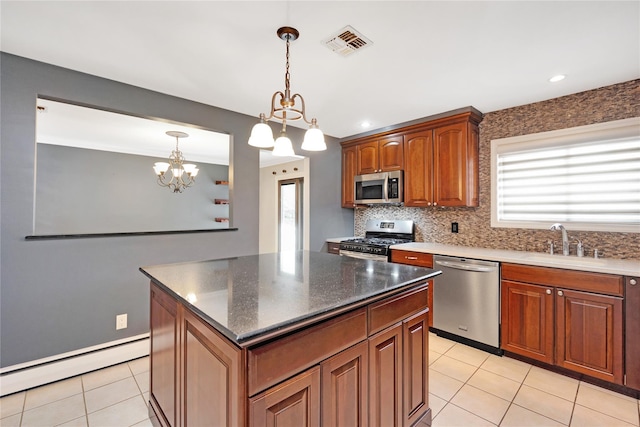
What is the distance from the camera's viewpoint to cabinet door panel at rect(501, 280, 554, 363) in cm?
236

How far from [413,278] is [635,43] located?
7.19ft

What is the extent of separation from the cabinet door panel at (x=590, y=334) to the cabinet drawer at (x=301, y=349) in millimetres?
1998

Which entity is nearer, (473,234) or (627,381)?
(627,381)

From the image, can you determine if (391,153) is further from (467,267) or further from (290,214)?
(290,214)

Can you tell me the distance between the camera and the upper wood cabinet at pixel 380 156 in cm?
370

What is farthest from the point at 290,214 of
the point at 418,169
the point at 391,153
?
the point at 418,169

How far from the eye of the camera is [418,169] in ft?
11.5

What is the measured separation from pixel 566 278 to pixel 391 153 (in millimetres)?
2222

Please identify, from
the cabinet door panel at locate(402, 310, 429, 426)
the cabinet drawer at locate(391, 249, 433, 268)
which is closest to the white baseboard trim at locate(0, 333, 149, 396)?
the cabinet door panel at locate(402, 310, 429, 426)

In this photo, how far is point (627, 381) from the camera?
6.68 feet

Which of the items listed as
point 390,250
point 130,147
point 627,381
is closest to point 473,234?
point 390,250

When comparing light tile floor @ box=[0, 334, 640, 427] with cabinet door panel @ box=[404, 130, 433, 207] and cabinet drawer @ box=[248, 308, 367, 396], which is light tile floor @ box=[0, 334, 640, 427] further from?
cabinet door panel @ box=[404, 130, 433, 207]

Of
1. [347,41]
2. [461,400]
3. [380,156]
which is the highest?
[347,41]

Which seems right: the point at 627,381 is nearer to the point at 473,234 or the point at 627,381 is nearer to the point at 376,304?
the point at 473,234
